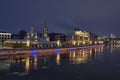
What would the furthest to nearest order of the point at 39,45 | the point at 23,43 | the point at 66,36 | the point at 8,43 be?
1. the point at 66,36
2. the point at 39,45
3. the point at 23,43
4. the point at 8,43

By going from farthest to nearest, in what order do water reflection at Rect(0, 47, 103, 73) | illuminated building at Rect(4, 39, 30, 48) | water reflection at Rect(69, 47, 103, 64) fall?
illuminated building at Rect(4, 39, 30, 48), water reflection at Rect(69, 47, 103, 64), water reflection at Rect(0, 47, 103, 73)

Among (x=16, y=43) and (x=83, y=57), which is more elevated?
(x=16, y=43)

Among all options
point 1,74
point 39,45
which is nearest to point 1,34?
point 39,45

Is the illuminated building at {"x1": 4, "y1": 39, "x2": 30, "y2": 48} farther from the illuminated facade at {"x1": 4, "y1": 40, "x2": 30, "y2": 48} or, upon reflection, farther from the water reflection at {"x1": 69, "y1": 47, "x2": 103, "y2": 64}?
the water reflection at {"x1": 69, "y1": 47, "x2": 103, "y2": 64}

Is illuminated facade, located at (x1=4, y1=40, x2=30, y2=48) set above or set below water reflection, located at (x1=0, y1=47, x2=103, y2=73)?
above

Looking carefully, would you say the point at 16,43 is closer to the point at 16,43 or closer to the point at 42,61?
the point at 16,43

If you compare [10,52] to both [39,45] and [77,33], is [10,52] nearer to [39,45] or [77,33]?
[39,45]

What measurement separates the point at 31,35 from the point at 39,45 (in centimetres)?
995

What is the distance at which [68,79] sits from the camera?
33094 millimetres

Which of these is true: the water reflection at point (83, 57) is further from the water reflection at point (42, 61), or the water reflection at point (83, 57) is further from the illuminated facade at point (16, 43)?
the illuminated facade at point (16, 43)

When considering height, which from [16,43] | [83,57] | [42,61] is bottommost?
[42,61]

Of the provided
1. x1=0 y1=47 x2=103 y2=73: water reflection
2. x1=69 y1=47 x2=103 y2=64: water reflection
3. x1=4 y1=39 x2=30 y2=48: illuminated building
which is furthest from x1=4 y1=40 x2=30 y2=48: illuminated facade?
x1=0 y1=47 x2=103 y2=73: water reflection

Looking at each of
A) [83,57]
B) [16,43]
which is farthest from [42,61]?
[16,43]

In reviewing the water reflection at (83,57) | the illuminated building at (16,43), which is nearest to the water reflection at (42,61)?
the water reflection at (83,57)
